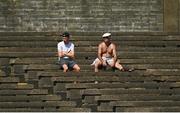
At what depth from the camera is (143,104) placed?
1349cm

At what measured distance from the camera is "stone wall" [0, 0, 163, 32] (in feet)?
77.3

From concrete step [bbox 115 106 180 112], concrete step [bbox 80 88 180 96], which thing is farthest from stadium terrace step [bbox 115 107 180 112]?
concrete step [bbox 80 88 180 96]

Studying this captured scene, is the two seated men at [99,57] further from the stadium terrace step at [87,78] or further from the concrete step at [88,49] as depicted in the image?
the concrete step at [88,49]

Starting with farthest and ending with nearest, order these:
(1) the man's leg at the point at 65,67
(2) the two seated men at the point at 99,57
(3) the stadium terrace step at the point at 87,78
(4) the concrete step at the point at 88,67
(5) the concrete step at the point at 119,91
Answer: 1. (4) the concrete step at the point at 88,67
2. (2) the two seated men at the point at 99,57
3. (1) the man's leg at the point at 65,67
4. (5) the concrete step at the point at 119,91
5. (3) the stadium terrace step at the point at 87,78

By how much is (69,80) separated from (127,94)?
1344 millimetres

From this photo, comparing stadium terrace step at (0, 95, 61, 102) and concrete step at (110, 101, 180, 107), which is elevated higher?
stadium terrace step at (0, 95, 61, 102)

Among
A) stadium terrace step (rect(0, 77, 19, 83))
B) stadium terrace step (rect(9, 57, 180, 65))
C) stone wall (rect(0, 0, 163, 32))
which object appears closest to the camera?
stadium terrace step (rect(0, 77, 19, 83))

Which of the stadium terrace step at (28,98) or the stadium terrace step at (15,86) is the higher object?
the stadium terrace step at (15,86)

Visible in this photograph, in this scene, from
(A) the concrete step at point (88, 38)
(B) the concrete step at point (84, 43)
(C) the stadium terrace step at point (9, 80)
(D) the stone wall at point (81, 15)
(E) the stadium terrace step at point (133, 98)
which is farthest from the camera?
(D) the stone wall at point (81, 15)

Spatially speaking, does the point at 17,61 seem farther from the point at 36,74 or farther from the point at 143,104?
the point at 143,104

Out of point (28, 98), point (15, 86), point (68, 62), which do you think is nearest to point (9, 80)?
point (15, 86)

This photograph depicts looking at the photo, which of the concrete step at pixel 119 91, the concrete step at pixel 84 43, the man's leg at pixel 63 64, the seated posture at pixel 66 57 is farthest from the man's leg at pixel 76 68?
the concrete step at pixel 84 43

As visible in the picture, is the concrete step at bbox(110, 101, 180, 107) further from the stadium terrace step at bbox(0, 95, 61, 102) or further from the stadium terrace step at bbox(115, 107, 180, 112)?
the stadium terrace step at bbox(0, 95, 61, 102)

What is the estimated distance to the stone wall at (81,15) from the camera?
23.6m
